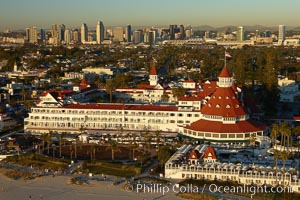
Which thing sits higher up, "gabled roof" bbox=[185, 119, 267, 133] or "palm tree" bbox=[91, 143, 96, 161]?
"gabled roof" bbox=[185, 119, 267, 133]

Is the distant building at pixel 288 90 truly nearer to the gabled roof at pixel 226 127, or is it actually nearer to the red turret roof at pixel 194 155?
the gabled roof at pixel 226 127

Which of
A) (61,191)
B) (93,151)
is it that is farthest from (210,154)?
(93,151)

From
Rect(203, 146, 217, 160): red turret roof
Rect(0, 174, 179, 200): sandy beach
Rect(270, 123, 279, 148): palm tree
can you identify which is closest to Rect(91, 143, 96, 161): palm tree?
Rect(0, 174, 179, 200): sandy beach

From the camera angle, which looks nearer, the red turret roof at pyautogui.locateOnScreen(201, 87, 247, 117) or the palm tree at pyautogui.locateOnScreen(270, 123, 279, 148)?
the palm tree at pyautogui.locateOnScreen(270, 123, 279, 148)

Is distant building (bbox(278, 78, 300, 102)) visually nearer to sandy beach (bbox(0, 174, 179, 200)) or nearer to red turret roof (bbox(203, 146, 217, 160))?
red turret roof (bbox(203, 146, 217, 160))

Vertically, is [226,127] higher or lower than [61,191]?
higher

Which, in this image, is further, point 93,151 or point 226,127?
point 226,127

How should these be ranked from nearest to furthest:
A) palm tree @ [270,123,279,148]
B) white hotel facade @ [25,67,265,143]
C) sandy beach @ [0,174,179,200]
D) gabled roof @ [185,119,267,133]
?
sandy beach @ [0,174,179,200]
palm tree @ [270,123,279,148]
gabled roof @ [185,119,267,133]
white hotel facade @ [25,67,265,143]

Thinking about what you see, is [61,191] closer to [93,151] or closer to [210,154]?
[93,151]

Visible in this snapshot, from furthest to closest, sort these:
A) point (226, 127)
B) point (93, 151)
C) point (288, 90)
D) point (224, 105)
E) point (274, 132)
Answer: point (288, 90)
point (224, 105)
point (226, 127)
point (93, 151)
point (274, 132)
